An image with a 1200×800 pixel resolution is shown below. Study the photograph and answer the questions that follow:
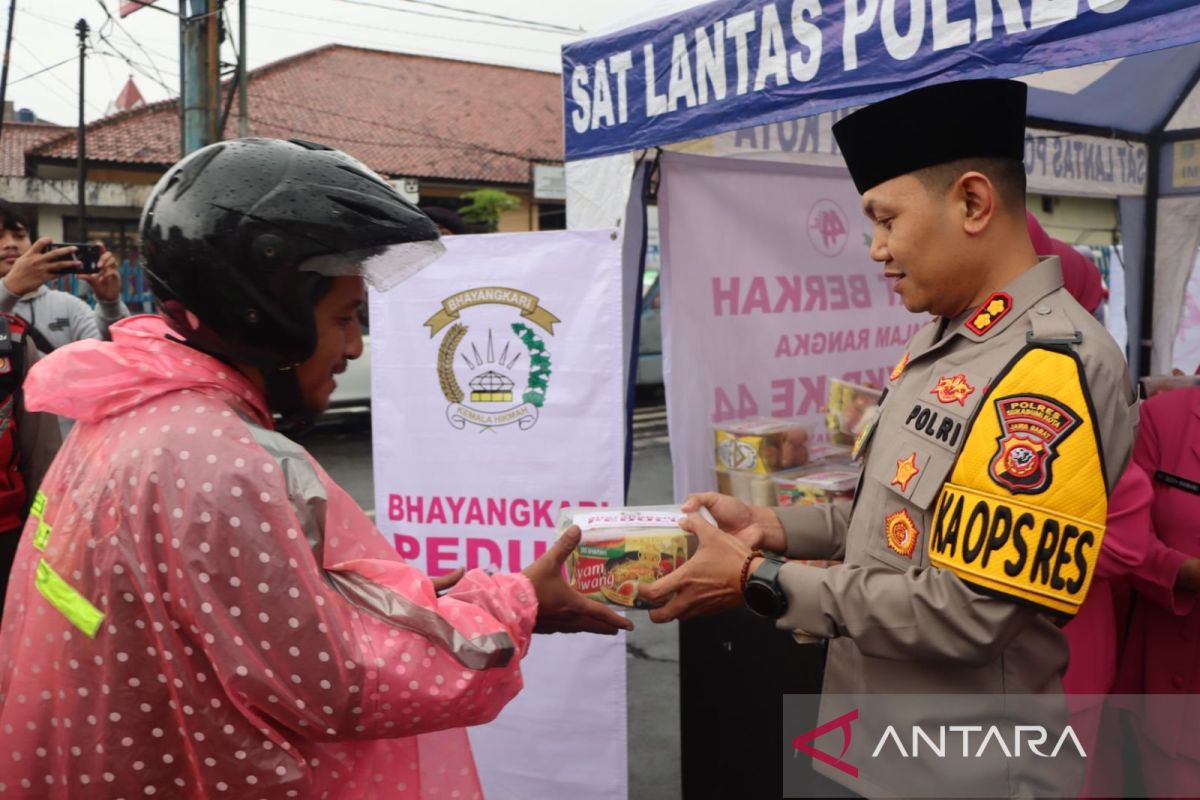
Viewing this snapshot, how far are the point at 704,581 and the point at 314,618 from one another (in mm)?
855

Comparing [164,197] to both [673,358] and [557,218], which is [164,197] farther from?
[557,218]

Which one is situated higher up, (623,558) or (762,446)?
(762,446)

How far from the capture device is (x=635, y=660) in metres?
4.57

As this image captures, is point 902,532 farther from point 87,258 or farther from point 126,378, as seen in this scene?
point 87,258

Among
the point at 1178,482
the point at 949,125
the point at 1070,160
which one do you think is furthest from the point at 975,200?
the point at 1070,160

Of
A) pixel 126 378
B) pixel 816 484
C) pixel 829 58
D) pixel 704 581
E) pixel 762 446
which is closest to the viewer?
pixel 126 378

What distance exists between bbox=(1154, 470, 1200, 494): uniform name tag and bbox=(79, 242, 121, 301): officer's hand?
3.86 meters

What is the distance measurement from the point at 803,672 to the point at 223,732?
180cm

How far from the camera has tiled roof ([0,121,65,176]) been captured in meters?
18.0

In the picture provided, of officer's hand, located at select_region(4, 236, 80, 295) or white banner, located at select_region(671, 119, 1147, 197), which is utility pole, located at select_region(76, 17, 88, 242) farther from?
white banner, located at select_region(671, 119, 1147, 197)

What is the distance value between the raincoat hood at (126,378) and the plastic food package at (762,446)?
7.19 feet

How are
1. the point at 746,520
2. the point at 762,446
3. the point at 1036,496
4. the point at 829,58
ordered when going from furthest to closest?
1. the point at 762,446
2. the point at 829,58
3. the point at 746,520
4. the point at 1036,496

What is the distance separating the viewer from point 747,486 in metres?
3.30

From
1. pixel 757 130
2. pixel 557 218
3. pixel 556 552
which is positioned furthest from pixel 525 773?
pixel 557 218
